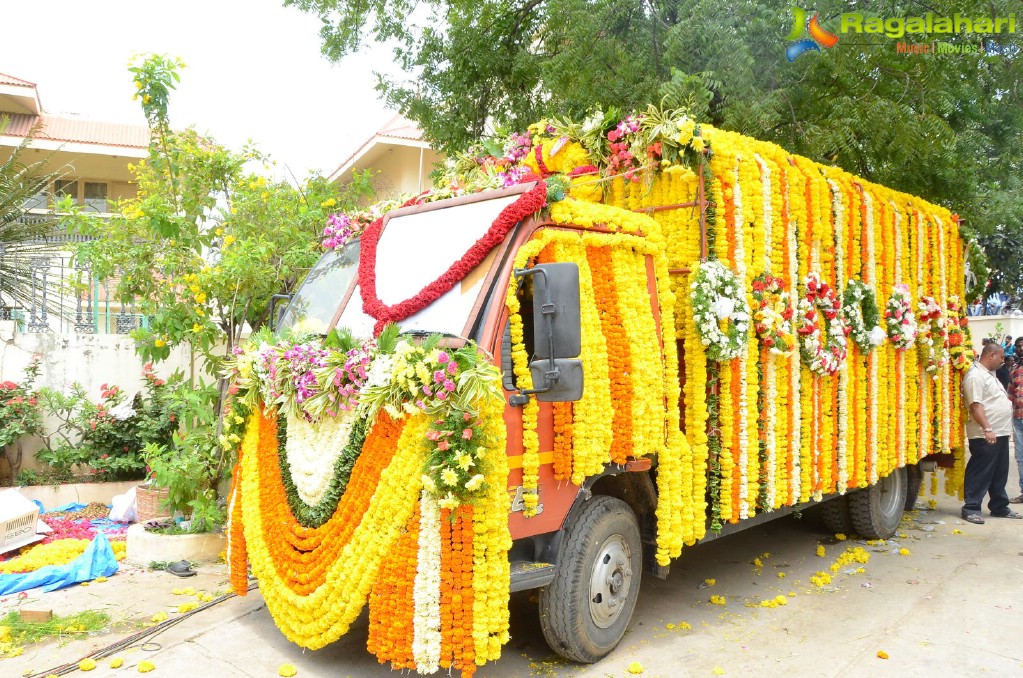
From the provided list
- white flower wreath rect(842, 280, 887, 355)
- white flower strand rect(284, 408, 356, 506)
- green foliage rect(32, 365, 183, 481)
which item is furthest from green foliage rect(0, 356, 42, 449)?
white flower wreath rect(842, 280, 887, 355)

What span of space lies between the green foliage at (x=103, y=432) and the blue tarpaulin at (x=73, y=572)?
180cm

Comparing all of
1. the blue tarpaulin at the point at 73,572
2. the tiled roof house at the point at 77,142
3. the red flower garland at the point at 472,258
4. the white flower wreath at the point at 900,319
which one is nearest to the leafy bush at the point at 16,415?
the blue tarpaulin at the point at 73,572

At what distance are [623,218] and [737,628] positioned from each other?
8.98 feet

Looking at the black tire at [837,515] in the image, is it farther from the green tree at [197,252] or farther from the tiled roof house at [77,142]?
the tiled roof house at [77,142]

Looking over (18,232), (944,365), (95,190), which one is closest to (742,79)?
(944,365)

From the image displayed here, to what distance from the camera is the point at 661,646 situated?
15.4ft

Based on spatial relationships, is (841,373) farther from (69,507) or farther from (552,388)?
(69,507)

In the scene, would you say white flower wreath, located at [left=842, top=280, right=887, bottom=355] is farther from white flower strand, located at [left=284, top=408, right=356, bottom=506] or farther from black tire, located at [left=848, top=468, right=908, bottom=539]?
white flower strand, located at [left=284, top=408, right=356, bottom=506]

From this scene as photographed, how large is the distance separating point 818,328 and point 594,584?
2664 millimetres

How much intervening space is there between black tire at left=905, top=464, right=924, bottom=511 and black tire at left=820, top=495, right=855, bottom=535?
0.96m

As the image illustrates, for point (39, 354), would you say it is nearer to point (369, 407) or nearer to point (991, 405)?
point (369, 407)

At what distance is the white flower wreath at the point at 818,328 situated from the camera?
556 centimetres

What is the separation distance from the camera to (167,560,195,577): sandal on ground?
5909 mm

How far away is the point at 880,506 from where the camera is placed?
729 centimetres
